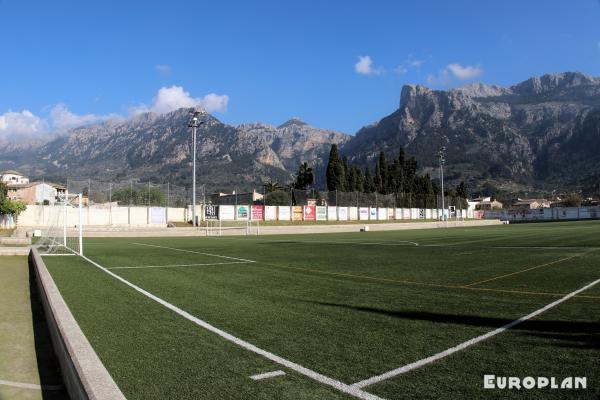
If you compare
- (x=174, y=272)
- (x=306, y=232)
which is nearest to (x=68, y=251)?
(x=174, y=272)

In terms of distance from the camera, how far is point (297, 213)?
64.0 meters

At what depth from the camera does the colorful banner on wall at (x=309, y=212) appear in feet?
213

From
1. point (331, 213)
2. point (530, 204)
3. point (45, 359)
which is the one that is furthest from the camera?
point (530, 204)

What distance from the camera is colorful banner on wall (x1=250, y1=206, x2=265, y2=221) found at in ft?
192

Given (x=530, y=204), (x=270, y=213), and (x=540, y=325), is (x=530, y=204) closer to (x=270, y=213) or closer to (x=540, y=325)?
(x=270, y=213)

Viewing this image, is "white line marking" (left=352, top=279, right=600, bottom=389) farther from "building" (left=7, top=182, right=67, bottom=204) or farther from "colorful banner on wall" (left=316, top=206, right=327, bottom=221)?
"colorful banner on wall" (left=316, top=206, right=327, bottom=221)

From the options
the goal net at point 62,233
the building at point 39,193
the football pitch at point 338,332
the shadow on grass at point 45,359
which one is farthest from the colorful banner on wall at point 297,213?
the shadow on grass at point 45,359

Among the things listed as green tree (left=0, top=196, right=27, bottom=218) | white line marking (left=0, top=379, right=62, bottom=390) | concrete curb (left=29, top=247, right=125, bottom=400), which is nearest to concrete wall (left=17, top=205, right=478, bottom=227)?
green tree (left=0, top=196, right=27, bottom=218)

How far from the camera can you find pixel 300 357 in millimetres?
5535

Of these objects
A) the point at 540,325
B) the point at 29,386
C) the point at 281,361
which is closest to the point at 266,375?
the point at 281,361

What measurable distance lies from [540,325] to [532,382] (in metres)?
2.71

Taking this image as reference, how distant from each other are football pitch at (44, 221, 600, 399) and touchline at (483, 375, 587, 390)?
0.34ft

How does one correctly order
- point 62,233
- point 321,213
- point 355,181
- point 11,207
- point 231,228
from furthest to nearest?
point 355,181 → point 321,213 → point 231,228 → point 11,207 → point 62,233

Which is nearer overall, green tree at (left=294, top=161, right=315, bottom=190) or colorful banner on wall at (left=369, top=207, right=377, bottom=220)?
colorful banner on wall at (left=369, top=207, right=377, bottom=220)
